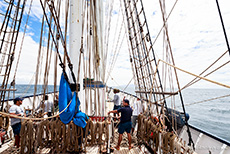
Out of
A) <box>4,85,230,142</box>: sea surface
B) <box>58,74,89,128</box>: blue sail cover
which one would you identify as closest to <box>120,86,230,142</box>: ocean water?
<box>4,85,230,142</box>: sea surface

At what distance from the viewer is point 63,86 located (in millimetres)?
2117

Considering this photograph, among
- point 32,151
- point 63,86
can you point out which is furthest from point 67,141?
point 63,86

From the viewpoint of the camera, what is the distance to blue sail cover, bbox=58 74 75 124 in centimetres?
205

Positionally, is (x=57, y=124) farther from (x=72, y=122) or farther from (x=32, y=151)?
(x=32, y=151)

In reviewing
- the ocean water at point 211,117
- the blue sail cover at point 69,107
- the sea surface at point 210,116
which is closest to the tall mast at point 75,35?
the blue sail cover at point 69,107

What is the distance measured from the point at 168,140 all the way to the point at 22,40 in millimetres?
4516

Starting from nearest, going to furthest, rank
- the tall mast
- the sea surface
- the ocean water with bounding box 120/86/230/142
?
the tall mast
the sea surface
the ocean water with bounding box 120/86/230/142

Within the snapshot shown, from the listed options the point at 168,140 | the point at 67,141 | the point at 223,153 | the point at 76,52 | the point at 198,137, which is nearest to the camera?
the point at 168,140

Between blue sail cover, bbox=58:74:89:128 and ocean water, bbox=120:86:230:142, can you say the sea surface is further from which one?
blue sail cover, bbox=58:74:89:128

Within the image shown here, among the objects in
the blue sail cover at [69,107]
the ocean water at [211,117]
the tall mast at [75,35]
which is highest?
the tall mast at [75,35]

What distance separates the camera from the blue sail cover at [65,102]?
6.73ft

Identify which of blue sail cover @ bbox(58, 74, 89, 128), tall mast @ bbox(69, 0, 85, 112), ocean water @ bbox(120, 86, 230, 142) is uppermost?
tall mast @ bbox(69, 0, 85, 112)

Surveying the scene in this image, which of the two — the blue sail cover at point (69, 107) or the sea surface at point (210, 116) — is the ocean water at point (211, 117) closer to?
the sea surface at point (210, 116)

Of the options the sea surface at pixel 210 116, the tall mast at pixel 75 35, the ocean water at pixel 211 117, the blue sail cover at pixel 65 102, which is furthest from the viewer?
the ocean water at pixel 211 117
